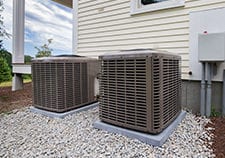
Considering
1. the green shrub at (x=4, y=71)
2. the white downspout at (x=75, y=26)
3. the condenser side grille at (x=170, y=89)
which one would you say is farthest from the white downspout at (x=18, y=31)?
the condenser side grille at (x=170, y=89)

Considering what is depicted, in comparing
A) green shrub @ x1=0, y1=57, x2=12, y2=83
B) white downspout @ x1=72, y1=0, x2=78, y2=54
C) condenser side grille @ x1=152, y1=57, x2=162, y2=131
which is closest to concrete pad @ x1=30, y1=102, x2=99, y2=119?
condenser side grille @ x1=152, y1=57, x2=162, y2=131

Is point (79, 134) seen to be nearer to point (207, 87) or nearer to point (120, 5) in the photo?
point (207, 87)

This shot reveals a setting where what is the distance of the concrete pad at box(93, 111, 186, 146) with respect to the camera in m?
2.12

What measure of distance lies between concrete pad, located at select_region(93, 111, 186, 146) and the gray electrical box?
3.38ft

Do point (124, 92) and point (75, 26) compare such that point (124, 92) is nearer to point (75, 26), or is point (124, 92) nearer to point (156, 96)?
point (156, 96)

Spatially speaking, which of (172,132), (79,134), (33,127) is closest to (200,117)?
(172,132)

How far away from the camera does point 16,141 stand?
238 centimetres

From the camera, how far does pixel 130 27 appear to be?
160 inches

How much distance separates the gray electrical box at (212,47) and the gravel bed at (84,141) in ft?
2.99

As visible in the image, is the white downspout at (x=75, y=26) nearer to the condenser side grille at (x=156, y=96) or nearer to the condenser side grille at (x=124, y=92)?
the condenser side grille at (x=124, y=92)

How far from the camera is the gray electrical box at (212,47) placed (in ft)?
9.00

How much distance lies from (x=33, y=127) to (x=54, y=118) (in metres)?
0.37

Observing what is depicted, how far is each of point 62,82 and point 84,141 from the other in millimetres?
1204

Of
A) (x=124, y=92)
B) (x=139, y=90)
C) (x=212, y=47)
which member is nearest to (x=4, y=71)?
(x=124, y=92)
